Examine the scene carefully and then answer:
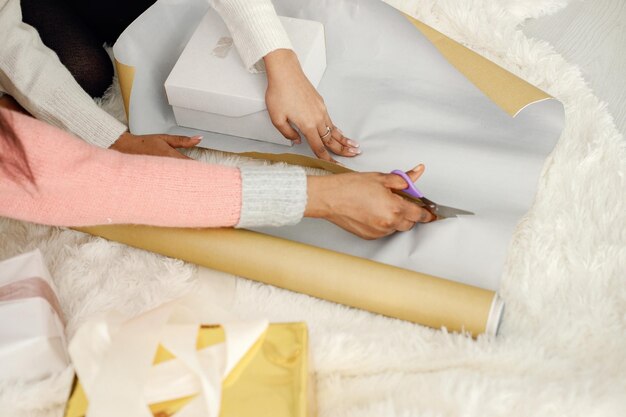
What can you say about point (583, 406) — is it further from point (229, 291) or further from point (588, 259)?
point (229, 291)

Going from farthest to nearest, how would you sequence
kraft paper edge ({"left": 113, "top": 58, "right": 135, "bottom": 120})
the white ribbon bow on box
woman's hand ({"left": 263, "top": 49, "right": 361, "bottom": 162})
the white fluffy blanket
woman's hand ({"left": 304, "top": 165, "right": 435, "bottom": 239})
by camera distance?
kraft paper edge ({"left": 113, "top": 58, "right": 135, "bottom": 120}) < woman's hand ({"left": 263, "top": 49, "right": 361, "bottom": 162}) < woman's hand ({"left": 304, "top": 165, "right": 435, "bottom": 239}) < the white fluffy blanket < the white ribbon bow on box

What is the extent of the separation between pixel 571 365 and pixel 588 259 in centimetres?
16

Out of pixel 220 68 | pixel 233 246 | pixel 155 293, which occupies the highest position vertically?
pixel 220 68

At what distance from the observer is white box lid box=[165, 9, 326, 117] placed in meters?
1.01

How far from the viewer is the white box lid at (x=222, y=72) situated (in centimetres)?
101

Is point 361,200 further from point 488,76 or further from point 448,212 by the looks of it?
point 488,76

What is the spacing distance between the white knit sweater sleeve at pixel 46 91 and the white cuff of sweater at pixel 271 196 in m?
0.32

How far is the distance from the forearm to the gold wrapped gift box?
0.19 metres

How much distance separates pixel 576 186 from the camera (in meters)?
0.95

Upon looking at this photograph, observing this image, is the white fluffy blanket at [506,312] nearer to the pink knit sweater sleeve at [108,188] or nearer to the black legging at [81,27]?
the pink knit sweater sleeve at [108,188]

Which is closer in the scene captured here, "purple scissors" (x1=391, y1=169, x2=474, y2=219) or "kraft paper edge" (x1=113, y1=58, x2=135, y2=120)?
"purple scissors" (x1=391, y1=169, x2=474, y2=219)

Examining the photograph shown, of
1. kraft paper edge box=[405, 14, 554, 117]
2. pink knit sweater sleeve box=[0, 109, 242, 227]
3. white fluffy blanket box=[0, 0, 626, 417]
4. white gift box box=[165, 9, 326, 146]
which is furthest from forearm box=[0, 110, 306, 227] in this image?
kraft paper edge box=[405, 14, 554, 117]

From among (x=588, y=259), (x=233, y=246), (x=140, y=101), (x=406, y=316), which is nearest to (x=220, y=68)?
(x=140, y=101)

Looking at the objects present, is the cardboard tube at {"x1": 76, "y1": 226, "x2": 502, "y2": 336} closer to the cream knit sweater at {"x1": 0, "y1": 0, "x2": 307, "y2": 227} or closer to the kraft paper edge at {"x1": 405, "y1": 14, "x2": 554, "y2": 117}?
the cream knit sweater at {"x1": 0, "y1": 0, "x2": 307, "y2": 227}
